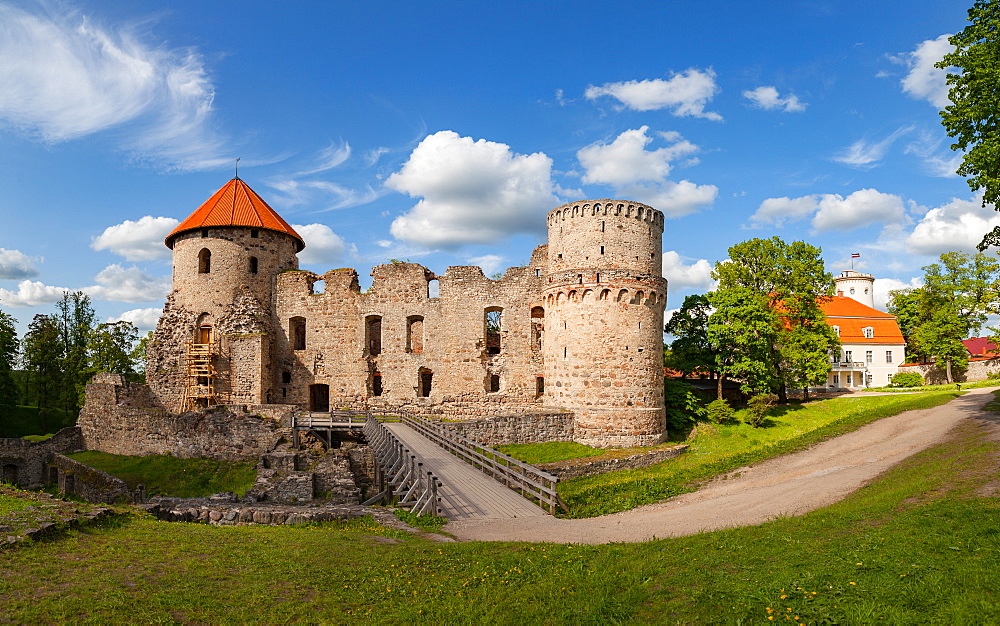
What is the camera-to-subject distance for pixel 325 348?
1256 inches

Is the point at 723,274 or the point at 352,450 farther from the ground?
the point at 723,274

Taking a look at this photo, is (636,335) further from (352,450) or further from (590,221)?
(352,450)

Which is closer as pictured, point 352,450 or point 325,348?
point 352,450

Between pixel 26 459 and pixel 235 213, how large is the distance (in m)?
15.9

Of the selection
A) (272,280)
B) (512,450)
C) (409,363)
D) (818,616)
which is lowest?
(512,450)

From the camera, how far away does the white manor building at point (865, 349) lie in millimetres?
44469

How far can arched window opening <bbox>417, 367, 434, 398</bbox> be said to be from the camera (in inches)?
1220

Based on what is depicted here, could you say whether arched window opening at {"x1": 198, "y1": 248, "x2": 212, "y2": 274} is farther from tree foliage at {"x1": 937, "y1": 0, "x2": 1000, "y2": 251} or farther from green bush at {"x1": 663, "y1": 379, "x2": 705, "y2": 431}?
tree foliage at {"x1": 937, "y1": 0, "x2": 1000, "y2": 251}

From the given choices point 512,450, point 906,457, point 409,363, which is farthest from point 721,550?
point 409,363

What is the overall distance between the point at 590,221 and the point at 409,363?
40.1 feet

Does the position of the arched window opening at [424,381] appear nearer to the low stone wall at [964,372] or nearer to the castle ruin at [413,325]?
the castle ruin at [413,325]

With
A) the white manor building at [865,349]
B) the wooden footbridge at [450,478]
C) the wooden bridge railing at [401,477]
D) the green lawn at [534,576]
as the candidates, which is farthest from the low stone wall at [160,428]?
the white manor building at [865,349]

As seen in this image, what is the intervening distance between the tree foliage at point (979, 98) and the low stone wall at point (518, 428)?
665 inches

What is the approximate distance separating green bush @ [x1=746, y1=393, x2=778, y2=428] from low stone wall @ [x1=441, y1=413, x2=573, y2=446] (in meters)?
9.61
